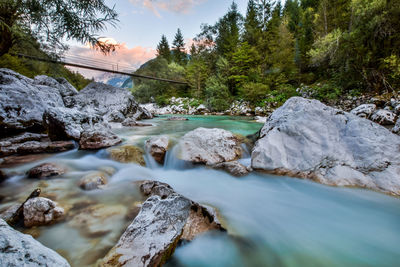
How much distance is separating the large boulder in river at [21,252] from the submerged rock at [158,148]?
10.0 feet

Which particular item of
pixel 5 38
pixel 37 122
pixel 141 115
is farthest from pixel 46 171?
pixel 141 115

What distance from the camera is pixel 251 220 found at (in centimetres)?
220

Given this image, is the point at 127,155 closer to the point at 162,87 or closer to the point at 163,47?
the point at 162,87

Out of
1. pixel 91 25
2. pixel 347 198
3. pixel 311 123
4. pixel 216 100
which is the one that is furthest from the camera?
pixel 216 100

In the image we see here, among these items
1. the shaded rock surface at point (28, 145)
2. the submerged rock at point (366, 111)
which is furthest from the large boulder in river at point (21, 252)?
the submerged rock at point (366, 111)

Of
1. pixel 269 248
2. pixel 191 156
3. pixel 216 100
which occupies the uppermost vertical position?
pixel 216 100

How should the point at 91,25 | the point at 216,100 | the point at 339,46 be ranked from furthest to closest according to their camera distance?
the point at 216,100 → the point at 339,46 → the point at 91,25

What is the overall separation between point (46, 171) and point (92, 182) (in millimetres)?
1071

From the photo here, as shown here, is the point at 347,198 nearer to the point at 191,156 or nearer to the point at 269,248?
the point at 269,248

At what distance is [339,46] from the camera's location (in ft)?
29.8

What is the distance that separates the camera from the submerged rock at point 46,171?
9.61 ft

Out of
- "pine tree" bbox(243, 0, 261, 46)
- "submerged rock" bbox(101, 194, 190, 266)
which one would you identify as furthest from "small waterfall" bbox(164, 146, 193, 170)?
"pine tree" bbox(243, 0, 261, 46)

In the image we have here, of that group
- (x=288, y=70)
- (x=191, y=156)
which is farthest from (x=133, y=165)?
(x=288, y=70)

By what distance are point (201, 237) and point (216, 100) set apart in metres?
16.2
